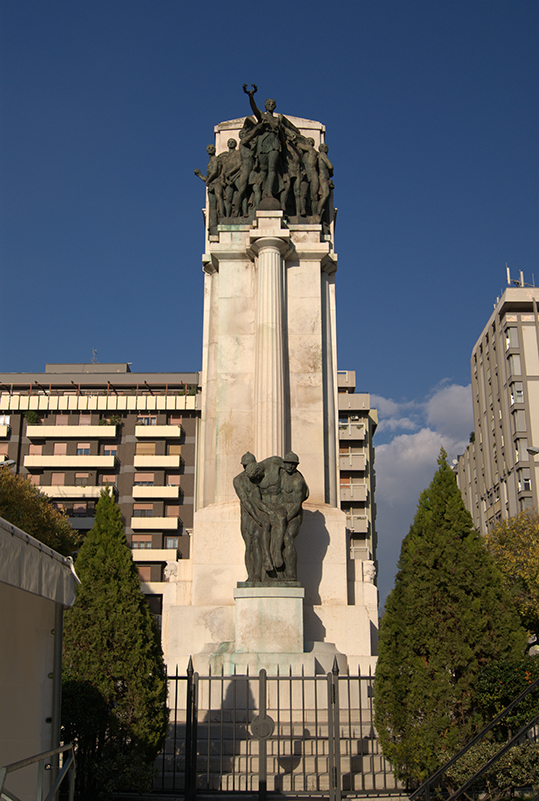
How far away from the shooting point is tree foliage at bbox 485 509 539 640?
1375 inches

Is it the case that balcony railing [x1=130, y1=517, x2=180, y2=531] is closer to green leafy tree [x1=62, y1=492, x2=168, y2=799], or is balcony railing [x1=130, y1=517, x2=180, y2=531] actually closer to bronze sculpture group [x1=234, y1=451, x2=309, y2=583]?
bronze sculpture group [x1=234, y1=451, x2=309, y2=583]

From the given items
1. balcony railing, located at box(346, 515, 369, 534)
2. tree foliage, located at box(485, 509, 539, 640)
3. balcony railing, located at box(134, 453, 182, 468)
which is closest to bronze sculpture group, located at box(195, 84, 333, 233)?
tree foliage, located at box(485, 509, 539, 640)

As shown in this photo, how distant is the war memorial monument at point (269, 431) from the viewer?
1591cm

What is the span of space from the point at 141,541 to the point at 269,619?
56127 mm

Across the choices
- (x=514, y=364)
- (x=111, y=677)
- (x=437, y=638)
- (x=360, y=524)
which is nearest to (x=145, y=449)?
(x=360, y=524)

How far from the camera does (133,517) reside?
70.8 metres

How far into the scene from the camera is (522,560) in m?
37.1

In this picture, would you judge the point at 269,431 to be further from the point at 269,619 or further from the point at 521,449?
the point at 521,449

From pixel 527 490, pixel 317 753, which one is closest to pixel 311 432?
pixel 317 753

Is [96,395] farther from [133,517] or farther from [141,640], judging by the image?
Result: [141,640]

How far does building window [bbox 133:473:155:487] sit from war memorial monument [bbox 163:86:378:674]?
51.8 meters

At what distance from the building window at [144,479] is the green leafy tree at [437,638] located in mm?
62836

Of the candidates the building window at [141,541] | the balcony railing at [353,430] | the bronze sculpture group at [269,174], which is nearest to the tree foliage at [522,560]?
the bronze sculpture group at [269,174]

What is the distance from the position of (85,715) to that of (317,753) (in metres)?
3.46
